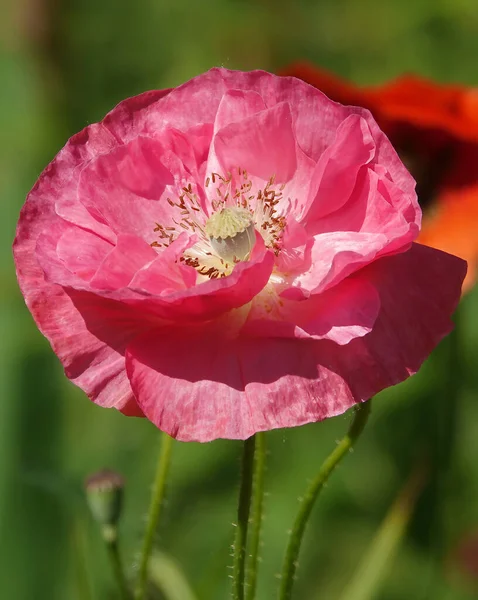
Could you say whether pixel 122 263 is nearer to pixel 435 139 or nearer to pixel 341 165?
pixel 341 165

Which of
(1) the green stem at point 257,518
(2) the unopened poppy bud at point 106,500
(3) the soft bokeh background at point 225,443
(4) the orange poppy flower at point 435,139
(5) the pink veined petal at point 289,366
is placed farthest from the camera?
(3) the soft bokeh background at point 225,443

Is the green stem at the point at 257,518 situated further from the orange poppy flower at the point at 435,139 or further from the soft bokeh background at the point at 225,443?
the orange poppy flower at the point at 435,139

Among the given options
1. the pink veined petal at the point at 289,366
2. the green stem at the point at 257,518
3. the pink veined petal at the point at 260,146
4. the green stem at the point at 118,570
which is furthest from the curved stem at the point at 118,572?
the pink veined petal at the point at 260,146

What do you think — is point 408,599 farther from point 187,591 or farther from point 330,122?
point 330,122

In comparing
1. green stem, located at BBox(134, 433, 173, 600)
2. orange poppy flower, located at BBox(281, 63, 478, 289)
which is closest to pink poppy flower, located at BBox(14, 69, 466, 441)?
green stem, located at BBox(134, 433, 173, 600)

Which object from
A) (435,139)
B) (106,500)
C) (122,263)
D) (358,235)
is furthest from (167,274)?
(435,139)

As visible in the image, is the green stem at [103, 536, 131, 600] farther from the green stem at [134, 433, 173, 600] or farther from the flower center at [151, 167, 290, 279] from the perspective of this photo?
the flower center at [151, 167, 290, 279]
